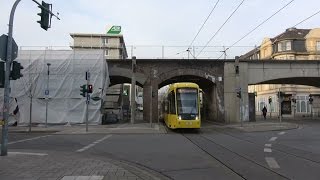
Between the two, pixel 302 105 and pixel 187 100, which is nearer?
pixel 187 100

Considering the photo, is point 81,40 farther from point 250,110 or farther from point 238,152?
point 238,152

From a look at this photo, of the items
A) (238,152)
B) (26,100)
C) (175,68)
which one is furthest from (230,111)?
(238,152)

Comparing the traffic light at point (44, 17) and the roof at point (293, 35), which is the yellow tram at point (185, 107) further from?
the roof at point (293, 35)

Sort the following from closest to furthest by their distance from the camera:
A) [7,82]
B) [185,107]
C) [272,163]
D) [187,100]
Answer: [272,163] → [7,82] → [185,107] → [187,100]

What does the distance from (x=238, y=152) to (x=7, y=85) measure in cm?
914

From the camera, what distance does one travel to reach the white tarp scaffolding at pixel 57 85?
4316 centimetres

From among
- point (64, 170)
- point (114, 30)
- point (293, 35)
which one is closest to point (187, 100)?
point (64, 170)

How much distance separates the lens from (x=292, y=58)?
83938mm

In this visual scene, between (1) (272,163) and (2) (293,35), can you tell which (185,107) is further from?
(2) (293,35)

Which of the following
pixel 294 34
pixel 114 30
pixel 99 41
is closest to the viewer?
pixel 294 34

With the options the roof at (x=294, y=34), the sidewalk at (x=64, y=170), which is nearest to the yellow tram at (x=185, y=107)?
the sidewalk at (x=64, y=170)

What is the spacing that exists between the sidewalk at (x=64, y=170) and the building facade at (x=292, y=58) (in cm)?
6494

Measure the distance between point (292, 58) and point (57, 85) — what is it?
53.3m

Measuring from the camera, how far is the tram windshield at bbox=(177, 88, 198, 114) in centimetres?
3228
